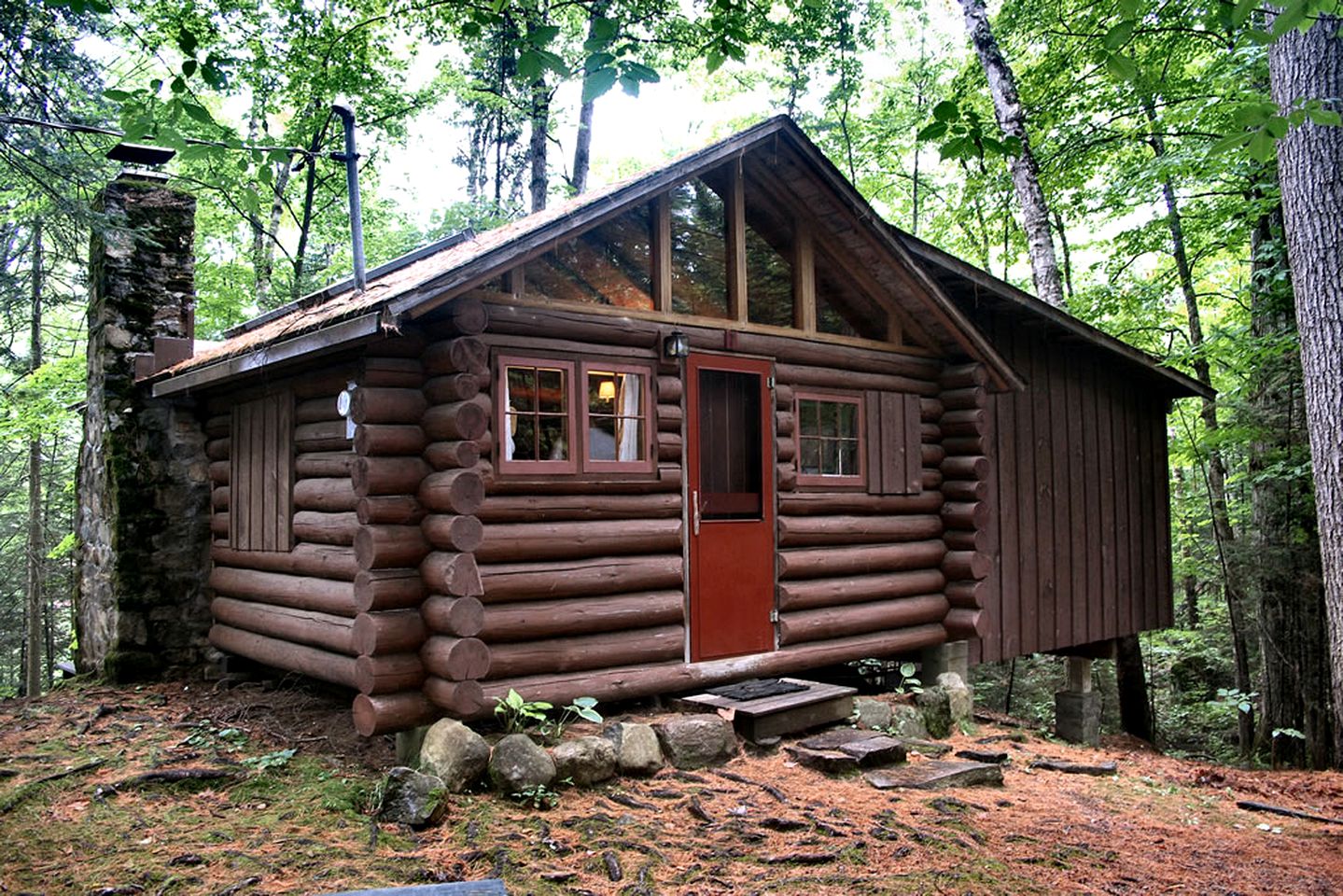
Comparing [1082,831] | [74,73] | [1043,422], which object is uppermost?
[74,73]

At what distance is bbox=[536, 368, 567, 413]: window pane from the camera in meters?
7.09

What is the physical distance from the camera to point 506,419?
6.88 m

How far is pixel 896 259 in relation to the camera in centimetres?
895

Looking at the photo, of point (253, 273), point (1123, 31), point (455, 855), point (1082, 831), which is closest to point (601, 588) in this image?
point (455, 855)

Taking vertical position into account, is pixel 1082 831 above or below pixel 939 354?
below

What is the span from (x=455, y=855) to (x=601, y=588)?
96.4 inches

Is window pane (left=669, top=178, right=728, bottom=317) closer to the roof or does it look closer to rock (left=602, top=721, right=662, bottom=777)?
the roof

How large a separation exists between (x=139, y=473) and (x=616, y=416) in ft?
18.6

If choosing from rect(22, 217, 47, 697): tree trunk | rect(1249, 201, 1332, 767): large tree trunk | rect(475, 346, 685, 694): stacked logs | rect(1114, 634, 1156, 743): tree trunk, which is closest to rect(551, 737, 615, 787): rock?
rect(475, 346, 685, 694): stacked logs

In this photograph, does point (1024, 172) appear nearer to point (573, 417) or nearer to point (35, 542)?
point (573, 417)

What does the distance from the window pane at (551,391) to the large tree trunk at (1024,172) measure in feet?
28.4

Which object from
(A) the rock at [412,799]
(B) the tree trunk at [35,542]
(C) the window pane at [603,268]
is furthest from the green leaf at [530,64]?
(B) the tree trunk at [35,542]

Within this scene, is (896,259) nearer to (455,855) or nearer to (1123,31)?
(1123,31)

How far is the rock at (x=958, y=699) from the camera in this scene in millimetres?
8844
